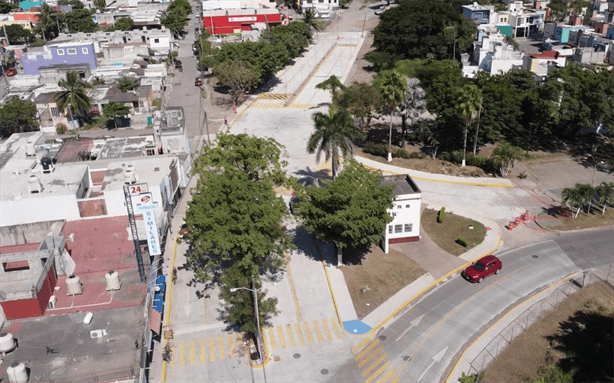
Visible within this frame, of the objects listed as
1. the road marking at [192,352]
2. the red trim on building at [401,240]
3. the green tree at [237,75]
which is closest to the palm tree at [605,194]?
the red trim on building at [401,240]

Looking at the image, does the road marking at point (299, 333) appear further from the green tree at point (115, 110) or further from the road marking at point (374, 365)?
the green tree at point (115, 110)

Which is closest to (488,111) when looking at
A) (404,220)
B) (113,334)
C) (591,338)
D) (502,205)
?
(502,205)

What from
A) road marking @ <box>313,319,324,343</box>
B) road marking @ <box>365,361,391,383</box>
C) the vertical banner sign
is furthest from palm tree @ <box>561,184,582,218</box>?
the vertical banner sign

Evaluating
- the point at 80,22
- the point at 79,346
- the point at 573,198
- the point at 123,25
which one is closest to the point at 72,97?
the point at 79,346

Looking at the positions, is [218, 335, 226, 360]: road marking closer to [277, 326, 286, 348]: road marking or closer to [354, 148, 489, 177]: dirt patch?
[277, 326, 286, 348]: road marking

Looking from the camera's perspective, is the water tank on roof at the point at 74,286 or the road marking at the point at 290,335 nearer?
the water tank on roof at the point at 74,286

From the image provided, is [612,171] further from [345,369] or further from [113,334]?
[113,334]
